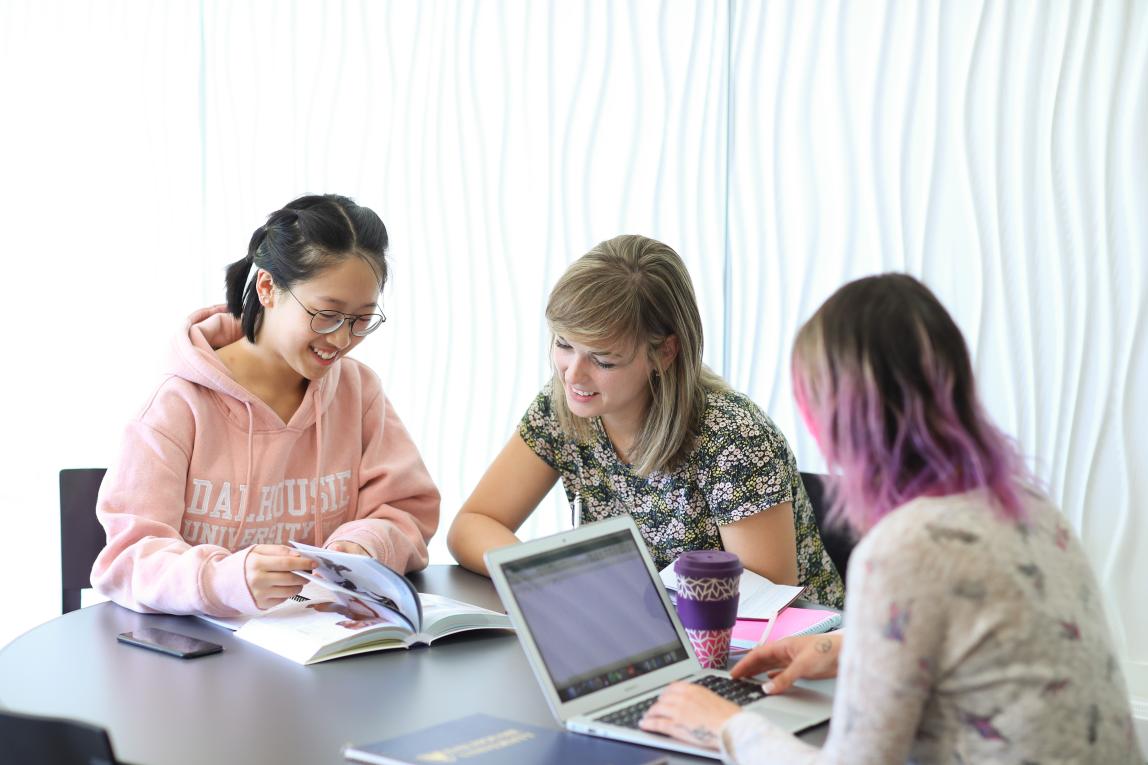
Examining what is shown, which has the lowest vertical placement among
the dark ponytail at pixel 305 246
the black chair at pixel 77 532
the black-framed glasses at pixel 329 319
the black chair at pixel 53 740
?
the black chair at pixel 77 532

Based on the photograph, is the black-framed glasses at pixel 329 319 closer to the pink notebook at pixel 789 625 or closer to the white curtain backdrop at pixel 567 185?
the pink notebook at pixel 789 625

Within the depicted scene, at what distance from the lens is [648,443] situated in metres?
2.00

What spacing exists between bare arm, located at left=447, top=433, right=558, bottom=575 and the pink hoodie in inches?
2.7

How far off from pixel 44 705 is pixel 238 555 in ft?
1.17

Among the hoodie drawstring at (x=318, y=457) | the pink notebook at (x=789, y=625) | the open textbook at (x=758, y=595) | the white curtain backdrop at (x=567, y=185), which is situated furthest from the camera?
the white curtain backdrop at (x=567, y=185)

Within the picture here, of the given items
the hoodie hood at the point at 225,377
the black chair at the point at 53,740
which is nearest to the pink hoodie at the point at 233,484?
the hoodie hood at the point at 225,377

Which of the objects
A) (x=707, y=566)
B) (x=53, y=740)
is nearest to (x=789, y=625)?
(x=707, y=566)

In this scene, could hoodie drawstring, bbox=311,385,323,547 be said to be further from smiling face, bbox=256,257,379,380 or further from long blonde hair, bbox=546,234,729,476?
long blonde hair, bbox=546,234,729,476

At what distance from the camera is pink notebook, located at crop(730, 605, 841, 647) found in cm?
155

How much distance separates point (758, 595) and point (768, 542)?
165 mm

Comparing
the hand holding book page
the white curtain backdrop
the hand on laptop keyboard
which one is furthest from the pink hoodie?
the white curtain backdrop

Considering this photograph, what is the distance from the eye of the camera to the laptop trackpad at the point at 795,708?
122cm

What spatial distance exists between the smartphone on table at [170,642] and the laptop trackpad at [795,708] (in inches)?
28.7

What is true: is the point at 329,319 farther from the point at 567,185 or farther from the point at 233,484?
the point at 567,185
